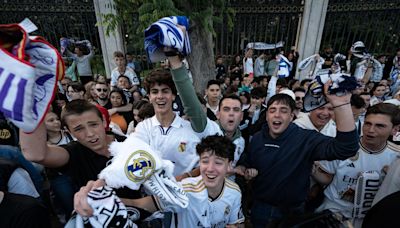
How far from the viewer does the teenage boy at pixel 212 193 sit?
1.83m

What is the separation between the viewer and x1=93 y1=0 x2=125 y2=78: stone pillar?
715 cm

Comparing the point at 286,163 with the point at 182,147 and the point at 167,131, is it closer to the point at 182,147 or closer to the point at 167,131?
the point at 182,147

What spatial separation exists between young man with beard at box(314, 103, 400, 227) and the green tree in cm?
322

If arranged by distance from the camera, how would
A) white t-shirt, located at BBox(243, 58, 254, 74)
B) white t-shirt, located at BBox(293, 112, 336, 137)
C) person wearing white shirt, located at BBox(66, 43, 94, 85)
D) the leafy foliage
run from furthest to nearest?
white t-shirt, located at BBox(243, 58, 254, 74) → person wearing white shirt, located at BBox(66, 43, 94, 85) → the leafy foliage → white t-shirt, located at BBox(293, 112, 336, 137)

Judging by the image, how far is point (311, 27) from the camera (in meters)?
7.87

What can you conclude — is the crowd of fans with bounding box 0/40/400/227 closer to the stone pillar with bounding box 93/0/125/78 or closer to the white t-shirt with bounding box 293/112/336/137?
the white t-shirt with bounding box 293/112/336/137

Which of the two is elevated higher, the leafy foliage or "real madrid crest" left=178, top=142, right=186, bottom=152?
the leafy foliage

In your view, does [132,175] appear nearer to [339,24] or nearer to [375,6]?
[339,24]

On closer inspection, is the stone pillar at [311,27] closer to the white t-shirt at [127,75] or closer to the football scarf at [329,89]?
the white t-shirt at [127,75]

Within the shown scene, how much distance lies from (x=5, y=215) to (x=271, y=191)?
198 centimetres

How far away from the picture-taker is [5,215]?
1308 mm

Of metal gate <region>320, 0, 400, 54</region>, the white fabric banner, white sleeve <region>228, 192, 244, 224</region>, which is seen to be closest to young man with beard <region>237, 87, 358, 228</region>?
white sleeve <region>228, 192, 244, 224</region>

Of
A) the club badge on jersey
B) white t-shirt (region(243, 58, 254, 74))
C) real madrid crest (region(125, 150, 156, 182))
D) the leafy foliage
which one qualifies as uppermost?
the leafy foliage

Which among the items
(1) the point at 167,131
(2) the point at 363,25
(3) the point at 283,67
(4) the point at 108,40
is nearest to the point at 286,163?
(1) the point at 167,131
